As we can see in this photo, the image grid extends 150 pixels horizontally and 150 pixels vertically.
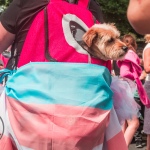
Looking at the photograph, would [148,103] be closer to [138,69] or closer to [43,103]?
[43,103]

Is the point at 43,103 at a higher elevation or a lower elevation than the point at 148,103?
higher

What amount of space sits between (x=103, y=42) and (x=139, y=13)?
1.36 meters

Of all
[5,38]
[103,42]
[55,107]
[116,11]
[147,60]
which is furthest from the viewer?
[116,11]

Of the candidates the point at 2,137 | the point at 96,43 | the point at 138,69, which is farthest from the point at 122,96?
the point at 138,69

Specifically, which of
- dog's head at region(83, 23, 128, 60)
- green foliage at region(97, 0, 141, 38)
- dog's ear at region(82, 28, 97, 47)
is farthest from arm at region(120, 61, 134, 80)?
green foliage at region(97, 0, 141, 38)

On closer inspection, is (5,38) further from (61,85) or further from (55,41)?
(61,85)

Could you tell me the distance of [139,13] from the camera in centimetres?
143

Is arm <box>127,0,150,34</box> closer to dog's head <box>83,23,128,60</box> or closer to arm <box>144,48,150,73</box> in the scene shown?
dog's head <box>83,23,128,60</box>

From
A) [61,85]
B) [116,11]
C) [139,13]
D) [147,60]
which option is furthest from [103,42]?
[116,11]

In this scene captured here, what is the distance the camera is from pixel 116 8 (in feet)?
56.0

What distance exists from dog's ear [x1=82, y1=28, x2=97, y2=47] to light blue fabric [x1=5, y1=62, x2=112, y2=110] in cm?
18

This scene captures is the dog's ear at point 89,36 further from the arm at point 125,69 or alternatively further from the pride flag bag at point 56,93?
the arm at point 125,69

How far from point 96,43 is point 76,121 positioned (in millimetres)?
574

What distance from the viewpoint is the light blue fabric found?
2432 mm
